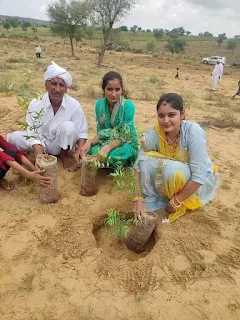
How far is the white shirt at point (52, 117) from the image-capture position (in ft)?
10.2

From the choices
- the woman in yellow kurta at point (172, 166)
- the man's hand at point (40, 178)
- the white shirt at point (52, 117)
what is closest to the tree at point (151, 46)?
the white shirt at point (52, 117)

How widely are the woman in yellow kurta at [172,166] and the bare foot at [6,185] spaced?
1302mm

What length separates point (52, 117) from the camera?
317 centimetres

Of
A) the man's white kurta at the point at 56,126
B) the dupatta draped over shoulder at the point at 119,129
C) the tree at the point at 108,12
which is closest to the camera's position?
the dupatta draped over shoulder at the point at 119,129

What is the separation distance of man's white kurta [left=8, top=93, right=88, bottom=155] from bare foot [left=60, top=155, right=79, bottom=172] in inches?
5.5

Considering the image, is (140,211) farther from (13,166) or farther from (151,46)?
(151,46)

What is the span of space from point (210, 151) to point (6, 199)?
2810mm

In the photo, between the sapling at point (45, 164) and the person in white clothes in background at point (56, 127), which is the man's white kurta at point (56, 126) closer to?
the person in white clothes in background at point (56, 127)

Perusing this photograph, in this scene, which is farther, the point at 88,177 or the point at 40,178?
the point at 88,177

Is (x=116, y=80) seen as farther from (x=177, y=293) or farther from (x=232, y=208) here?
(x=177, y=293)

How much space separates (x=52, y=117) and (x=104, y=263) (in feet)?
5.38

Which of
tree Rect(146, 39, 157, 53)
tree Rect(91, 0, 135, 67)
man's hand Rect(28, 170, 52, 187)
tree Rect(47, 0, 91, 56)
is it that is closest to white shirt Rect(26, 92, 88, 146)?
man's hand Rect(28, 170, 52, 187)

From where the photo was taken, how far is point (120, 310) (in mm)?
1875

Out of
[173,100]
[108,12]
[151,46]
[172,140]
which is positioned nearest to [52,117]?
[172,140]
